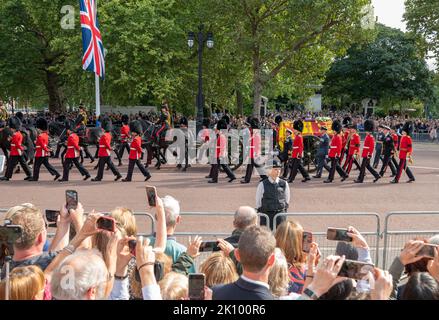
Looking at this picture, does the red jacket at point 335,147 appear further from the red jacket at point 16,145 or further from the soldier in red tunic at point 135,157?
the red jacket at point 16,145

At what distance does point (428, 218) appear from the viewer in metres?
10.3

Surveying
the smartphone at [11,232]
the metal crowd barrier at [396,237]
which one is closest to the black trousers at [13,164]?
the metal crowd barrier at [396,237]

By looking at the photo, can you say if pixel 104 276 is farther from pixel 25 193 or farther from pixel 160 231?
pixel 25 193

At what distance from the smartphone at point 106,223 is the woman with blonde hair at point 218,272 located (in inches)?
25.3

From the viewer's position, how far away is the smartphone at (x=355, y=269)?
2703 mm

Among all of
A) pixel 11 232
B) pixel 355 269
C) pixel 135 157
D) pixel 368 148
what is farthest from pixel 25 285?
pixel 368 148

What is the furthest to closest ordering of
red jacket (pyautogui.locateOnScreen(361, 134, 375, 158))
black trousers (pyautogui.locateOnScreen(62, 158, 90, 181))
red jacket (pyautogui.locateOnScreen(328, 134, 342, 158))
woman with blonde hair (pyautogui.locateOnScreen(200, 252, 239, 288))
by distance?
1. red jacket (pyautogui.locateOnScreen(328, 134, 342, 158))
2. red jacket (pyautogui.locateOnScreen(361, 134, 375, 158))
3. black trousers (pyautogui.locateOnScreen(62, 158, 90, 181))
4. woman with blonde hair (pyautogui.locateOnScreen(200, 252, 239, 288))

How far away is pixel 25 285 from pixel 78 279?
31 centimetres

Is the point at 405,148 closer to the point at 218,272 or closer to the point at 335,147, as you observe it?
the point at 335,147

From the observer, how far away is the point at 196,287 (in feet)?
8.89

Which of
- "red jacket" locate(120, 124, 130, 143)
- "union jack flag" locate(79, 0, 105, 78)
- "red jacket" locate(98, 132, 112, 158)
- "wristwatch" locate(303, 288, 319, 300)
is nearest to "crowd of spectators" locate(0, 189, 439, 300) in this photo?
"wristwatch" locate(303, 288, 319, 300)

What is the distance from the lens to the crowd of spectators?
2852 millimetres

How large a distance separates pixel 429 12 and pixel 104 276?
33.4 meters

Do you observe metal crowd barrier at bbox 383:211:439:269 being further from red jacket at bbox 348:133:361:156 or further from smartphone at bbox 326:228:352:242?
red jacket at bbox 348:133:361:156
